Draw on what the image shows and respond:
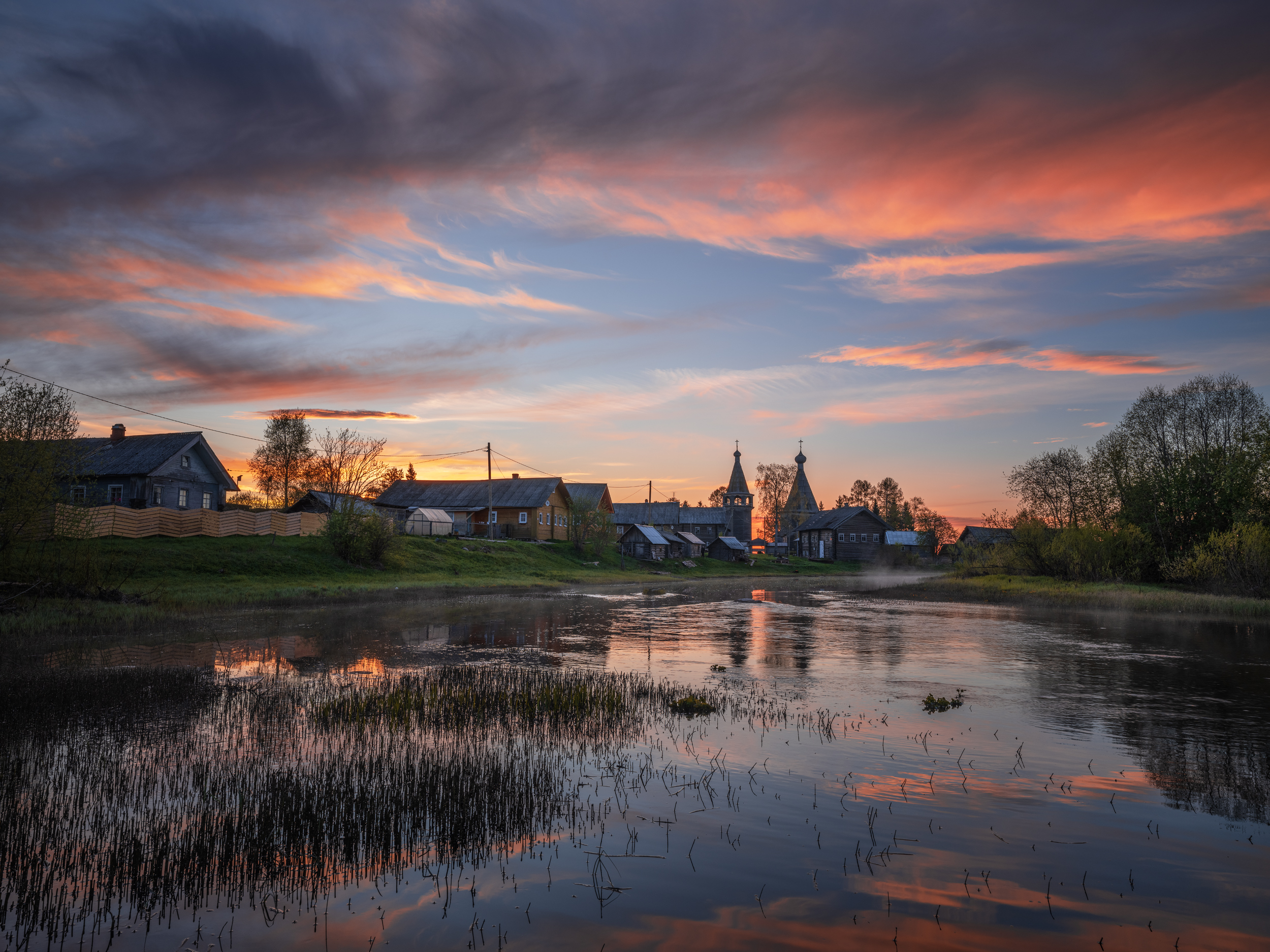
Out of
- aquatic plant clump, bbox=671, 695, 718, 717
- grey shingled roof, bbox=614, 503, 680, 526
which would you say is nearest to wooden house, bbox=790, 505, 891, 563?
grey shingled roof, bbox=614, 503, 680, 526

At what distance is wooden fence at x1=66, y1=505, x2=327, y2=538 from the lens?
129 feet

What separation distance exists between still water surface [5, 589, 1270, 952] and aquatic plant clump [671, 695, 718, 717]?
0.58 metres

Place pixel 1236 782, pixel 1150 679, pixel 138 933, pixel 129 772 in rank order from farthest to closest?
pixel 1150 679 → pixel 1236 782 → pixel 129 772 → pixel 138 933

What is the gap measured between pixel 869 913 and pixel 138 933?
588 centimetres

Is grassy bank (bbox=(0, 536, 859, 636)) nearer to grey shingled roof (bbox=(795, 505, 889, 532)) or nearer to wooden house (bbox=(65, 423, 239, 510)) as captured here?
wooden house (bbox=(65, 423, 239, 510))

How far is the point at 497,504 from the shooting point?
255ft

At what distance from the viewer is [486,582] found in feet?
154

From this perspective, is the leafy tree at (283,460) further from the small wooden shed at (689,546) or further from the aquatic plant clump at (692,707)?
the aquatic plant clump at (692,707)

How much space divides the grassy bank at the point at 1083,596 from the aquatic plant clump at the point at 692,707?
3033 centimetres

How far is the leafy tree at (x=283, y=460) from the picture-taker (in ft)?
286

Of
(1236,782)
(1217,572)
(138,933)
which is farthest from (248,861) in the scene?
(1217,572)

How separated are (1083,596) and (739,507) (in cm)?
8244

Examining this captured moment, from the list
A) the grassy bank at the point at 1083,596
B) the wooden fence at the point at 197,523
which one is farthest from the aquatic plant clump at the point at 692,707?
the wooden fence at the point at 197,523

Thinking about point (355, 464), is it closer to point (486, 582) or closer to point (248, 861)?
point (486, 582)
